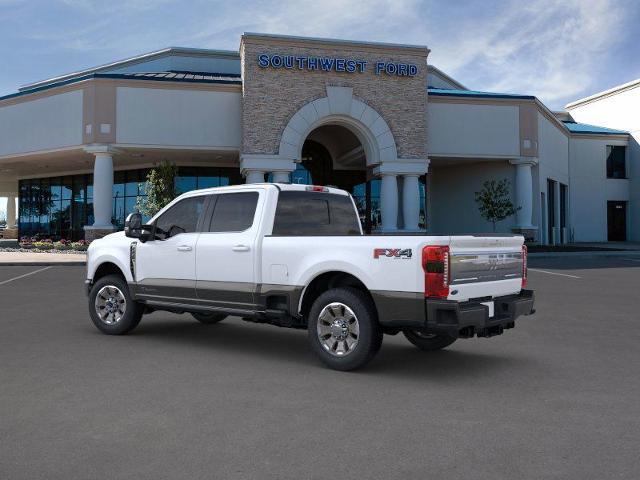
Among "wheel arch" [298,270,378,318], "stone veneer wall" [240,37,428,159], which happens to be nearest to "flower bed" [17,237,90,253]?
"stone veneer wall" [240,37,428,159]

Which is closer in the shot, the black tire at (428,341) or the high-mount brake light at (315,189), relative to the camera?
the black tire at (428,341)

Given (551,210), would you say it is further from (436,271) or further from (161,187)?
(436,271)

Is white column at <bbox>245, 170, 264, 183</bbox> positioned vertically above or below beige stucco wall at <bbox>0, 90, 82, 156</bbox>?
below

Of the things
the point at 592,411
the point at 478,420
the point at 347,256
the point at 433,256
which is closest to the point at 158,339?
the point at 347,256

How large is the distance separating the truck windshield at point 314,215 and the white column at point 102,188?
24469mm

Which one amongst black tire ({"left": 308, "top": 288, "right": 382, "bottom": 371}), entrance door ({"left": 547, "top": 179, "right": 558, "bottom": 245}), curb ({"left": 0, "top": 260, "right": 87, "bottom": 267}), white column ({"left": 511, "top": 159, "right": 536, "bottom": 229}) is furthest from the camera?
entrance door ({"left": 547, "top": 179, "right": 558, "bottom": 245})

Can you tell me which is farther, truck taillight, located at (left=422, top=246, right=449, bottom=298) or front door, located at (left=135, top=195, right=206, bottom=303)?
front door, located at (left=135, top=195, right=206, bottom=303)

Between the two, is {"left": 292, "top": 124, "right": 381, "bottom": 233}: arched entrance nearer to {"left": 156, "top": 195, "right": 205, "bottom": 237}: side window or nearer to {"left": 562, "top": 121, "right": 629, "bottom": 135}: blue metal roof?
{"left": 562, "top": 121, "right": 629, "bottom": 135}: blue metal roof

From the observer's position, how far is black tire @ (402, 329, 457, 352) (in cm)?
759

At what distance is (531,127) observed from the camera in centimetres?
3397

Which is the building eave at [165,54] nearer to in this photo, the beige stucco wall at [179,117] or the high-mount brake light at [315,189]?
the beige stucco wall at [179,117]

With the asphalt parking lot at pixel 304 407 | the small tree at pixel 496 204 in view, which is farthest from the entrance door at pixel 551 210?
the asphalt parking lot at pixel 304 407

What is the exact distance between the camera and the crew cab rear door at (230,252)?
24.6ft

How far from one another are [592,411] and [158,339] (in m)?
5.58
